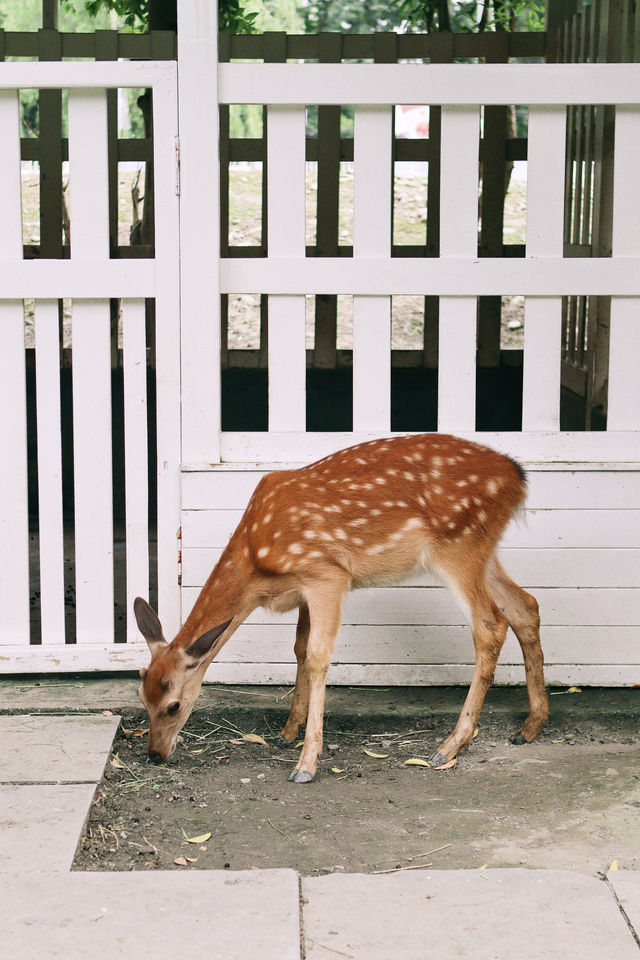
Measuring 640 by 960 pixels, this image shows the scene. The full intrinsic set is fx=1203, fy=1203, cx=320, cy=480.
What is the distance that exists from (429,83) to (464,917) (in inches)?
121

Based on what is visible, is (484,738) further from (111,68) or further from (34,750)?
(111,68)

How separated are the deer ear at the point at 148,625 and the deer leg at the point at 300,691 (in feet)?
1.78

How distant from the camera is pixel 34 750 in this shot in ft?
13.3

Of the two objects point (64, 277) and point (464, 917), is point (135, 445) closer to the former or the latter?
point (64, 277)

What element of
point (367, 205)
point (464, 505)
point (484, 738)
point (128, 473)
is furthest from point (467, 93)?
point (484, 738)

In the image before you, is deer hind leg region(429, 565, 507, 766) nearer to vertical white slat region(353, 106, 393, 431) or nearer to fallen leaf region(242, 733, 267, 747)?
fallen leaf region(242, 733, 267, 747)

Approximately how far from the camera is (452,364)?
4.77m

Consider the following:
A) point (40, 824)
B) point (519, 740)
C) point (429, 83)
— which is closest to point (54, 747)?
point (40, 824)

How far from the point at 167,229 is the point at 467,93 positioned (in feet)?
4.15

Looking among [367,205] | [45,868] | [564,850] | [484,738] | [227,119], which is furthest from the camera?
[227,119]

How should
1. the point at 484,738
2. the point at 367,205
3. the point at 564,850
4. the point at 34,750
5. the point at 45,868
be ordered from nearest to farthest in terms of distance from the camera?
the point at 45,868 < the point at 564,850 < the point at 34,750 < the point at 484,738 < the point at 367,205

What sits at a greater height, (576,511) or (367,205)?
(367,205)

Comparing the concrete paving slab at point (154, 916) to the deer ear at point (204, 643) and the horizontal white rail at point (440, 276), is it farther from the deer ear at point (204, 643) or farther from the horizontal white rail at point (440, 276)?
the horizontal white rail at point (440, 276)

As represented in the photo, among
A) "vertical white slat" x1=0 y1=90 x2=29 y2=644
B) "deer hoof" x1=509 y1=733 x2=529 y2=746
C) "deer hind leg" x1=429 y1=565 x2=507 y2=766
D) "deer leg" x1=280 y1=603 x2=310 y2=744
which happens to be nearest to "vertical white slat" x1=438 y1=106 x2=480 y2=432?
"deer hind leg" x1=429 y1=565 x2=507 y2=766
